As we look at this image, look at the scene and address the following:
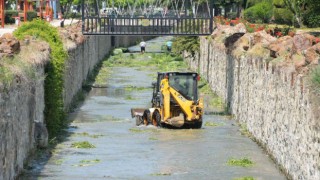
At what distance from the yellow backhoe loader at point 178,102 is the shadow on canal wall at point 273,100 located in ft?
6.23

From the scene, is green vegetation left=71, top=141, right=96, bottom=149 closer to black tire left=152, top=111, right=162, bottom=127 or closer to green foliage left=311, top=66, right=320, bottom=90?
black tire left=152, top=111, right=162, bottom=127

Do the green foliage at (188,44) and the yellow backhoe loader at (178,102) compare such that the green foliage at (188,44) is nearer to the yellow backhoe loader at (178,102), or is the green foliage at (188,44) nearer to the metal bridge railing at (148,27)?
the metal bridge railing at (148,27)

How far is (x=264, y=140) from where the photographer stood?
32844 mm

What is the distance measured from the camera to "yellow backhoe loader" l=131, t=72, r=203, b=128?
37.9 meters

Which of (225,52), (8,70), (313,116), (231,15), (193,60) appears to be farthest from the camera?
(231,15)

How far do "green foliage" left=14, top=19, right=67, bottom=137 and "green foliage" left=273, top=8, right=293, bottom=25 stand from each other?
1513 inches

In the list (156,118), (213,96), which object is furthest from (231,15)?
(156,118)

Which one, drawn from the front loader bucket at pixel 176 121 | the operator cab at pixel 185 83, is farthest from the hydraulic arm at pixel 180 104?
the operator cab at pixel 185 83

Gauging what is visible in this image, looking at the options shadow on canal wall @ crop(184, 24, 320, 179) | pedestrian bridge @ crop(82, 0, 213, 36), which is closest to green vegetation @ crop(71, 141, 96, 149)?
shadow on canal wall @ crop(184, 24, 320, 179)

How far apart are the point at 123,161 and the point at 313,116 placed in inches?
359

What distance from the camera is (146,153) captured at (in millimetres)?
32188

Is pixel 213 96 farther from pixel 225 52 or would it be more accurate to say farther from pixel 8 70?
pixel 8 70

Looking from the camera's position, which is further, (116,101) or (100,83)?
(100,83)

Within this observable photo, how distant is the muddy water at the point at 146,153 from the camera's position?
2781 cm
